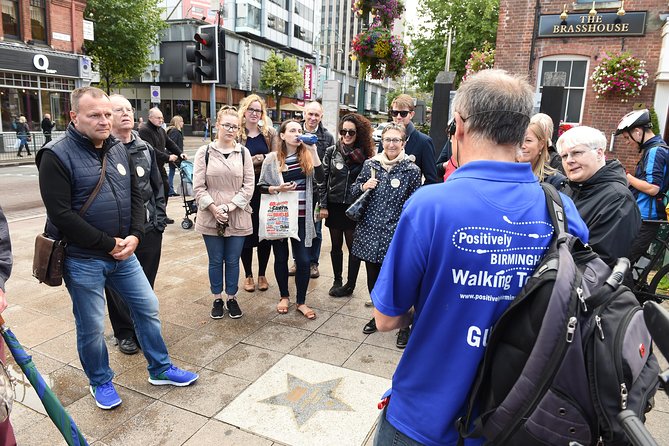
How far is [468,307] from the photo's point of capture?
150 cm

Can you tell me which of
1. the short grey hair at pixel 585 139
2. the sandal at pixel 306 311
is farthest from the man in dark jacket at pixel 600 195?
the sandal at pixel 306 311

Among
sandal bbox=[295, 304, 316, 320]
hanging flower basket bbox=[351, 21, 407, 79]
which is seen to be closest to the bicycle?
sandal bbox=[295, 304, 316, 320]

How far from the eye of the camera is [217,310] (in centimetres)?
465

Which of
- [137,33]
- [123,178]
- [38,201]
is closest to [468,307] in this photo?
[123,178]

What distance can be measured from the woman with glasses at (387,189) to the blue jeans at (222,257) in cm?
127

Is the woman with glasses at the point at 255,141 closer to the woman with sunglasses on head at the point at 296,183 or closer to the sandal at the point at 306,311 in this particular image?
the woman with sunglasses on head at the point at 296,183

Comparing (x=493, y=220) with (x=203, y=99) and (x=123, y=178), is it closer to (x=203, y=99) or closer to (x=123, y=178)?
(x=123, y=178)

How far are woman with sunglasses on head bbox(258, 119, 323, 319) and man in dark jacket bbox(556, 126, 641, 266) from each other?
2476 mm

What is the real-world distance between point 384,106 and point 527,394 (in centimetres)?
10107

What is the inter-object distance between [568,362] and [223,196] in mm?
3677

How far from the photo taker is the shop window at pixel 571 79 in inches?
493

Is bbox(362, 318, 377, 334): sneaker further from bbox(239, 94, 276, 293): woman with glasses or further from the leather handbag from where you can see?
the leather handbag

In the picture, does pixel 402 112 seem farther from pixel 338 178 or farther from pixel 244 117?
pixel 244 117

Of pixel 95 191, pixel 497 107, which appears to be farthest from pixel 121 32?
pixel 497 107
